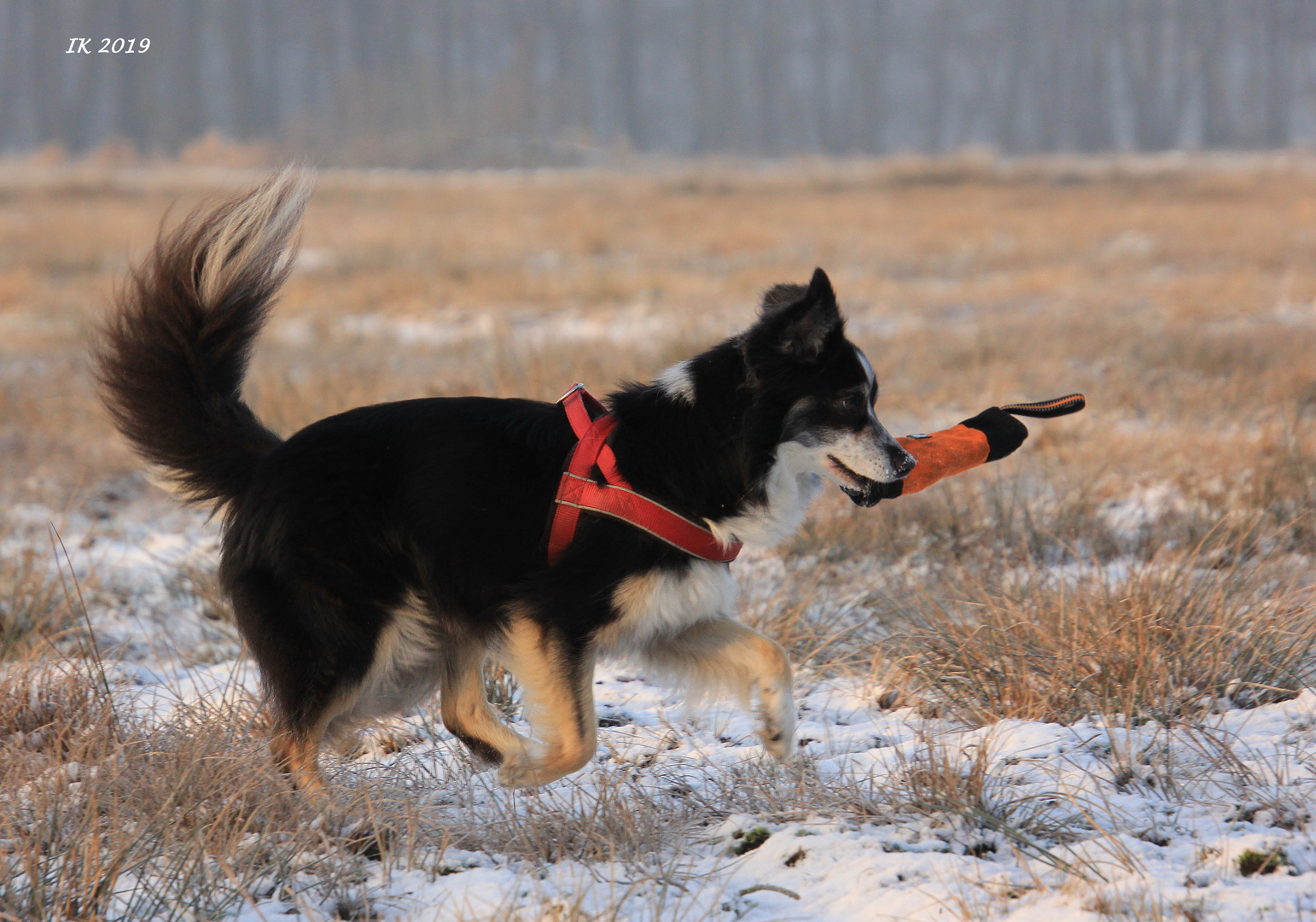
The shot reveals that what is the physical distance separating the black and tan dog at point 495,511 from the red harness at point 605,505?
3cm

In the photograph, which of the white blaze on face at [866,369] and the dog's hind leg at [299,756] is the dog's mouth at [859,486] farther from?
the dog's hind leg at [299,756]

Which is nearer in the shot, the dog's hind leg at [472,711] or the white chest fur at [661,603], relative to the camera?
the white chest fur at [661,603]

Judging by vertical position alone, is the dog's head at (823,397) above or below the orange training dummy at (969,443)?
above

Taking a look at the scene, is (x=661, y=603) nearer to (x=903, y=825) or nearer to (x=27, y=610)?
(x=903, y=825)

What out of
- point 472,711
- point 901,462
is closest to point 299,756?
point 472,711

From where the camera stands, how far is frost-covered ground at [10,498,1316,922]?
6.98 ft

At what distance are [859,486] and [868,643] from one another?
1.08 metres

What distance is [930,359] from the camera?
882cm

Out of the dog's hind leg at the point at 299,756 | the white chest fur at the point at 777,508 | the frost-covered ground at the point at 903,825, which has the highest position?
the white chest fur at the point at 777,508

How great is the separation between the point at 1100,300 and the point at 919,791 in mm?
10454

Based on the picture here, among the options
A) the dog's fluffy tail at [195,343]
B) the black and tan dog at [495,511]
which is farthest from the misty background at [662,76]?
the black and tan dog at [495,511]

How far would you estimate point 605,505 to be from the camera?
107 inches

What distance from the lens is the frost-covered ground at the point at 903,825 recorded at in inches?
83.7

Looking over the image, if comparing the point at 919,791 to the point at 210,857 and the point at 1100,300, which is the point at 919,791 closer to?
the point at 210,857
